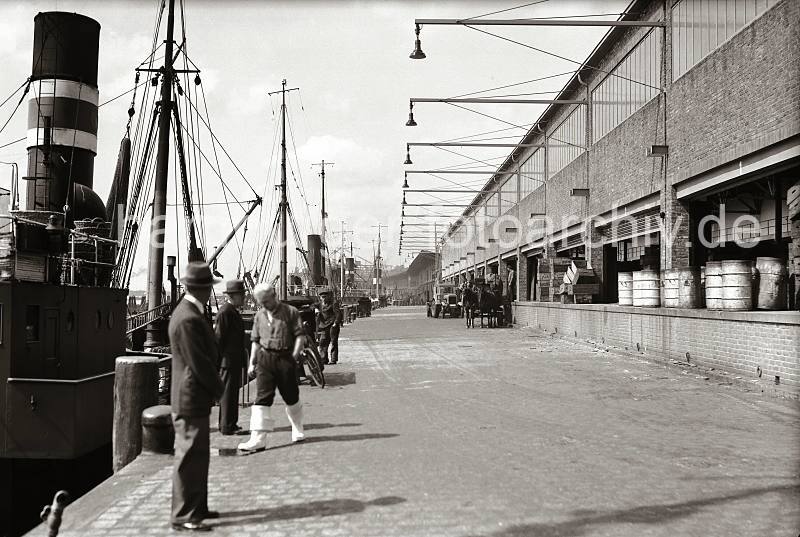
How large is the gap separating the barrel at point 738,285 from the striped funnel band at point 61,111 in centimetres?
1284

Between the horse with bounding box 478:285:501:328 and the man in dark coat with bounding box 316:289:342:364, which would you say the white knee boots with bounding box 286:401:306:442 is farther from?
the horse with bounding box 478:285:501:328

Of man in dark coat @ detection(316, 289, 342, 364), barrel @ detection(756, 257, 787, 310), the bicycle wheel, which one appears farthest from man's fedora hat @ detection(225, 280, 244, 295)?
barrel @ detection(756, 257, 787, 310)

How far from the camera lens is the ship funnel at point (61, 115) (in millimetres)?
14555

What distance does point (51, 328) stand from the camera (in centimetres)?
1142

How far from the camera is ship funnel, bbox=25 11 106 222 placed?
47.8ft

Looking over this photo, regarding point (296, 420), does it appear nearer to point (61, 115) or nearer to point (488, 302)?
point (61, 115)

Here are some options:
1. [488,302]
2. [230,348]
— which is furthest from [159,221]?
[488,302]

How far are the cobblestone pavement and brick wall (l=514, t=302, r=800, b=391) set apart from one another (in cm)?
68

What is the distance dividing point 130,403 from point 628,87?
1807cm

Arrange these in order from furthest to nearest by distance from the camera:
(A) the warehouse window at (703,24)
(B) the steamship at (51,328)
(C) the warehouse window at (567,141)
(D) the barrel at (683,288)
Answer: (C) the warehouse window at (567,141) < (D) the barrel at (683,288) < (A) the warehouse window at (703,24) < (B) the steamship at (51,328)

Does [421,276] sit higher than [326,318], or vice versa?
[421,276]

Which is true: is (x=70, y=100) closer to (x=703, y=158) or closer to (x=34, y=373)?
(x=34, y=373)

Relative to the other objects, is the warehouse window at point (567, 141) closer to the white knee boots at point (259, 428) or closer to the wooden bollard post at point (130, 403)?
the white knee boots at point (259, 428)

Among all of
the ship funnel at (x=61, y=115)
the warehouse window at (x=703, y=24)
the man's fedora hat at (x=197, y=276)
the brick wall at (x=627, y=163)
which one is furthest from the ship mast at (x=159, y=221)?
the warehouse window at (x=703, y=24)
